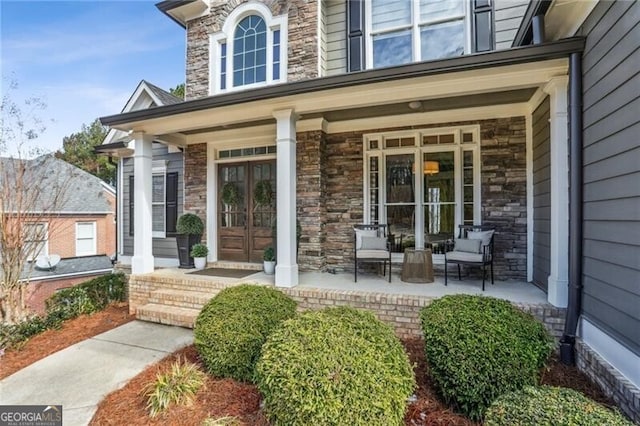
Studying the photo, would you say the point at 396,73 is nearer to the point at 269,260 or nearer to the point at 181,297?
the point at 269,260

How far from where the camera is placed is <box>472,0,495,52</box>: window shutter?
16.9ft

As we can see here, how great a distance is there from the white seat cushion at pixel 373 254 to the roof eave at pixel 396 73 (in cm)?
243

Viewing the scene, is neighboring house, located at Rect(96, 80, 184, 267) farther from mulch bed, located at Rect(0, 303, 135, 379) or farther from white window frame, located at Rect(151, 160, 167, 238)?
mulch bed, located at Rect(0, 303, 135, 379)

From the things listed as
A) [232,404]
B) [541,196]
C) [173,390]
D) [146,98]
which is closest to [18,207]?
[146,98]

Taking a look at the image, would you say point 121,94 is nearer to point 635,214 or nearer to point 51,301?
point 51,301

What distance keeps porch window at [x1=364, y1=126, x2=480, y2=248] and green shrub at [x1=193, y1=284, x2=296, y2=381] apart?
3.10 meters

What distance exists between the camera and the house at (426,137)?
2.75 metres

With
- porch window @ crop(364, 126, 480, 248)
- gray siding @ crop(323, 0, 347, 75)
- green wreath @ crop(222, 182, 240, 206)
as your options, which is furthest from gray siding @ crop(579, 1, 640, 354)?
green wreath @ crop(222, 182, 240, 206)

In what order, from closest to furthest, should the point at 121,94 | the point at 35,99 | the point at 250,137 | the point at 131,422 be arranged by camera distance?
the point at 131,422 → the point at 35,99 → the point at 250,137 → the point at 121,94

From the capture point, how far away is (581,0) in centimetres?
309

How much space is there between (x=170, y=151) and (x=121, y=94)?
5.31 metres

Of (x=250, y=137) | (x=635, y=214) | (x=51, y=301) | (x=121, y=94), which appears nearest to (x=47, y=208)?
(x=51, y=301)

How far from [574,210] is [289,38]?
17.3 ft

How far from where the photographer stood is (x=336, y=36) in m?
6.07
